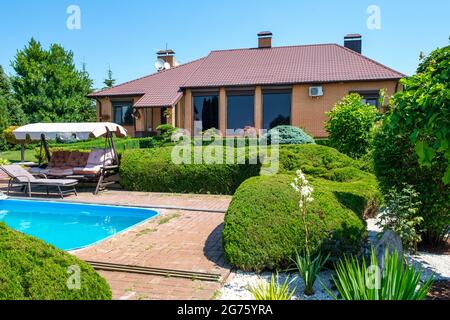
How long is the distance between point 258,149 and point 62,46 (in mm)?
34647

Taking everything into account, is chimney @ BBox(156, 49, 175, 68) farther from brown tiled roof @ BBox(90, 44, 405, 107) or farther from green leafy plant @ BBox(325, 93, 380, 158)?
green leafy plant @ BBox(325, 93, 380, 158)

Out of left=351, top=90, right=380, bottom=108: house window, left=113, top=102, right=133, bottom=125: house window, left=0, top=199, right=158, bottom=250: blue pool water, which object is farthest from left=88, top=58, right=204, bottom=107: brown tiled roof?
left=0, top=199, right=158, bottom=250: blue pool water

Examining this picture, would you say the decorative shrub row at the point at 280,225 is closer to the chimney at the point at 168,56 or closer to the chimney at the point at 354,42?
the chimney at the point at 354,42

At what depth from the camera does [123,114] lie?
86.2 ft

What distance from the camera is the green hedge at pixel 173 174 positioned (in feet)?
39.1

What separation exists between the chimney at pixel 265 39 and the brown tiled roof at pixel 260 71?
22.8 inches

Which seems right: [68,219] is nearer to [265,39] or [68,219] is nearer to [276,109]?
[276,109]

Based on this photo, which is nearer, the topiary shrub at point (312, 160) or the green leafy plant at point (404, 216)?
the green leafy plant at point (404, 216)

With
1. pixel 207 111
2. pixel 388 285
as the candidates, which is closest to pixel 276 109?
pixel 207 111

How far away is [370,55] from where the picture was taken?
80.9 ft

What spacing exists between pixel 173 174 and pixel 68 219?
12.2ft

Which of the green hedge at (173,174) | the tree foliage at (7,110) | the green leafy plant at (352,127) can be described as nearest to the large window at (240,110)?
the green leafy plant at (352,127)
